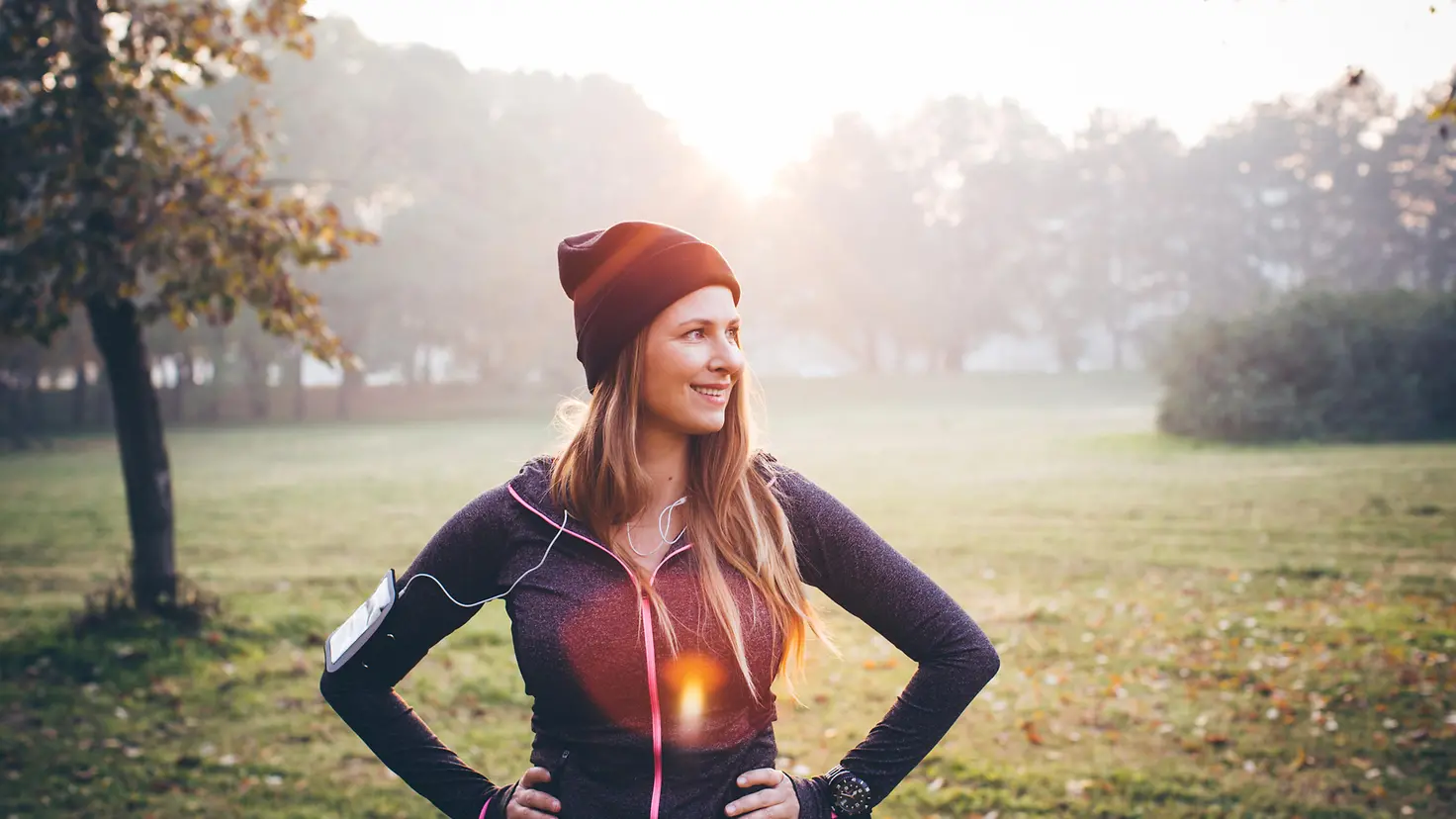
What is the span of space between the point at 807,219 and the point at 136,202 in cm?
4795

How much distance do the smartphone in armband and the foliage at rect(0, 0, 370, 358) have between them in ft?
18.6

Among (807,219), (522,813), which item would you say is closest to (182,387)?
(807,219)

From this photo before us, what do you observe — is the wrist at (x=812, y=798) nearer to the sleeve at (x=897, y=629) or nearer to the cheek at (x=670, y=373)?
the sleeve at (x=897, y=629)

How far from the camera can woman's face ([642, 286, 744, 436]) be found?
7.55 ft

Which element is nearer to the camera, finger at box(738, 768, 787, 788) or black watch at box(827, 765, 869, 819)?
finger at box(738, 768, 787, 788)

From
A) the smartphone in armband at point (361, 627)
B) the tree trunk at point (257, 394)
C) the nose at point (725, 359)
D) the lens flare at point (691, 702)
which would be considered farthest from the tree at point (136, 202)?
the tree trunk at point (257, 394)

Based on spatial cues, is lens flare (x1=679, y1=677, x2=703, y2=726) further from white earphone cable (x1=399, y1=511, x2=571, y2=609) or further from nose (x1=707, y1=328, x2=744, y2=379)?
nose (x1=707, y1=328, x2=744, y2=379)

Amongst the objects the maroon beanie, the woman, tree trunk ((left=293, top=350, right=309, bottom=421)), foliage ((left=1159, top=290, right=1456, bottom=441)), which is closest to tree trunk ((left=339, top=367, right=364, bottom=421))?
tree trunk ((left=293, top=350, right=309, bottom=421))

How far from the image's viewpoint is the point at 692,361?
229cm

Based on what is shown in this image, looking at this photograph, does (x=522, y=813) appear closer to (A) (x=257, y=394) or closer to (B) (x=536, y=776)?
(B) (x=536, y=776)

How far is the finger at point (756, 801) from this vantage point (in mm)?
2154

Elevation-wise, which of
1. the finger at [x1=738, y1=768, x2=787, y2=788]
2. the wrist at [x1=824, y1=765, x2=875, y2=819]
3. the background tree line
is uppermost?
the background tree line

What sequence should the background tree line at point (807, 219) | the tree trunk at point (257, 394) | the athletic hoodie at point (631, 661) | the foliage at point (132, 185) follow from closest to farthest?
the athletic hoodie at point (631, 661)
the foliage at point (132, 185)
the background tree line at point (807, 219)
the tree trunk at point (257, 394)

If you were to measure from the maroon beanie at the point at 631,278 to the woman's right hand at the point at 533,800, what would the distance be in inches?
34.4
